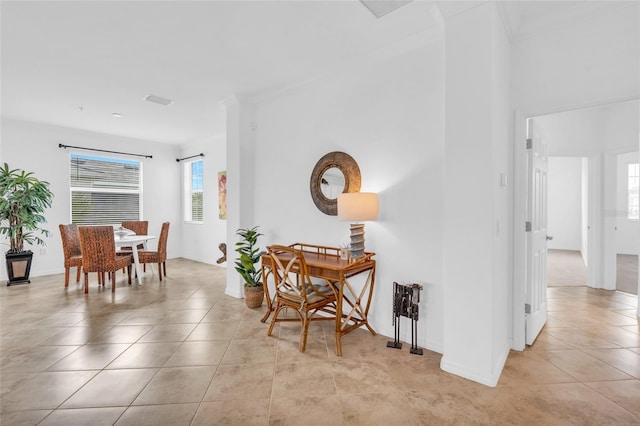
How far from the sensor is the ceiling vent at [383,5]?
7.02ft

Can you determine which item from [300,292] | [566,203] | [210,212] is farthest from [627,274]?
[210,212]

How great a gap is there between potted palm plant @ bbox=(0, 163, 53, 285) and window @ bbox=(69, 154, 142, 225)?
75 cm

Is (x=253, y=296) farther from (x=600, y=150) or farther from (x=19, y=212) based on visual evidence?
(x=600, y=150)

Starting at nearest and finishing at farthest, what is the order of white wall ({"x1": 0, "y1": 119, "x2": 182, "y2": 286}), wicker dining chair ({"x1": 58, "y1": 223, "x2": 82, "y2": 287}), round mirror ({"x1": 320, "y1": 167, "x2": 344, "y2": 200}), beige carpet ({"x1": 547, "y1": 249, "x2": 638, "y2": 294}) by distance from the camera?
round mirror ({"x1": 320, "y1": 167, "x2": 344, "y2": 200})
beige carpet ({"x1": 547, "y1": 249, "x2": 638, "y2": 294})
wicker dining chair ({"x1": 58, "y1": 223, "x2": 82, "y2": 287})
white wall ({"x1": 0, "y1": 119, "x2": 182, "y2": 286})

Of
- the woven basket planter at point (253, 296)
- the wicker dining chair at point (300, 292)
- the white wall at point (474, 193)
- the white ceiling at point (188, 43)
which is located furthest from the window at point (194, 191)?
the white wall at point (474, 193)

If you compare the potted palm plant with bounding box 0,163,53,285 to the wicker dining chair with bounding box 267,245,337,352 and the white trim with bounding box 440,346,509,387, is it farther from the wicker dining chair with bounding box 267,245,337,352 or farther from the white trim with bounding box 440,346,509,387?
the white trim with bounding box 440,346,509,387

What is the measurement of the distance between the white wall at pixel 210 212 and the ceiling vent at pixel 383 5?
439 centimetres

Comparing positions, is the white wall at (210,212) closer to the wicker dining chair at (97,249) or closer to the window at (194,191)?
the window at (194,191)

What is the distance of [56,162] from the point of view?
5387mm

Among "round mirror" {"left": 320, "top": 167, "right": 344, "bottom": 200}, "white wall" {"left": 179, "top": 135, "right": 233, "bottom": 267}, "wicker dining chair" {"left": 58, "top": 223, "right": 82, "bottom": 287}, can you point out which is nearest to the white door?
"round mirror" {"left": 320, "top": 167, "right": 344, "bottom": 200}

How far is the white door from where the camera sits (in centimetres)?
252

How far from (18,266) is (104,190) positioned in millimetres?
1909

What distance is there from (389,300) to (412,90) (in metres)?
1.94

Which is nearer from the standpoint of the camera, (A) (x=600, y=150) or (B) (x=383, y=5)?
(B) (x=383, y=5)
